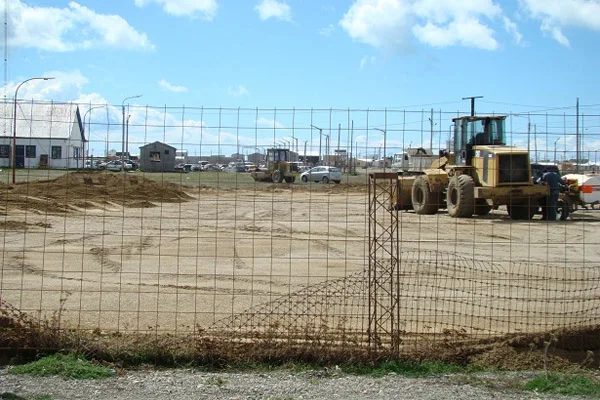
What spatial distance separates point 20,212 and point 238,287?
1568 cm

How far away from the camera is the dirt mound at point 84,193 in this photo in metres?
27.9

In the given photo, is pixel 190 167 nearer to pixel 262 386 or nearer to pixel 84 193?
pixel 262 386

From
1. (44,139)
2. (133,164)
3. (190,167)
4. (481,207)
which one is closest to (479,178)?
(481,207)

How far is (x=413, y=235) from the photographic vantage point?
2234 cm

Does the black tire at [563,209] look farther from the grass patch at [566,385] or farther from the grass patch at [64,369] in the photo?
the grass patch at [64,369]

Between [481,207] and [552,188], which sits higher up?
[552,188]

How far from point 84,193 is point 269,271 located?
22.2 m

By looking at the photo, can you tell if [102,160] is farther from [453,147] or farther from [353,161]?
[453,147]

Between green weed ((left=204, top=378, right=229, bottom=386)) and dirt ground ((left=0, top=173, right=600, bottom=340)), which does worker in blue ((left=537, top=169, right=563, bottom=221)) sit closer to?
dirt ground ((left=0, top=173, right=600, bottom=340))

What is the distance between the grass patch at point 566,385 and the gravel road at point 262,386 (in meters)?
0.15

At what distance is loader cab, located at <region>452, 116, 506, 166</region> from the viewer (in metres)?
27.7

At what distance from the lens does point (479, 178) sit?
2719 centimetres

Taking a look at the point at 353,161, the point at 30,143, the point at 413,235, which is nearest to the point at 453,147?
the point at 413,235

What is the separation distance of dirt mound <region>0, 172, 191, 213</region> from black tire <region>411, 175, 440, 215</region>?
1026 centimetres
